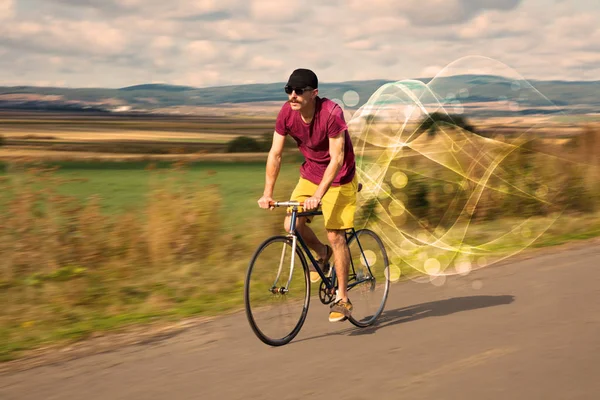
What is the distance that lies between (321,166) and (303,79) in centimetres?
81

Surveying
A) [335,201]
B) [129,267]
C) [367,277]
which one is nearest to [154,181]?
[129,267]

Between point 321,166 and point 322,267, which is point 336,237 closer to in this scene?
point 322,267

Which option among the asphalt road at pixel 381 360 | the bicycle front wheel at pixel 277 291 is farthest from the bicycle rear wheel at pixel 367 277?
the bicycle front wheel at pixel 277 291

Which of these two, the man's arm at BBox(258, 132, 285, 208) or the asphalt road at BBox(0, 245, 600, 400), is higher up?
the man's arm at BBox(258, 132, 285, 208)

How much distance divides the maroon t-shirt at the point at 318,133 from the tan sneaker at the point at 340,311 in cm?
100

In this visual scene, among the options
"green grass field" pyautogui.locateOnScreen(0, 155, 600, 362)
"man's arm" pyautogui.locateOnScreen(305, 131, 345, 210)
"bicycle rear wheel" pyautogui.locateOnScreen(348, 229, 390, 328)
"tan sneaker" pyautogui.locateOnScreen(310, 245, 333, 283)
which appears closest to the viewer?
"man's arm" pyautogui.locateOnScreen(305, 131, 345, 210)

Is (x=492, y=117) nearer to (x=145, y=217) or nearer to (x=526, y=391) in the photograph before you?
(x=145, y=217)

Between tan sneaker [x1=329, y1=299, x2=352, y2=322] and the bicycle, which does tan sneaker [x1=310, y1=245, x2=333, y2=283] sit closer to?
the bicycle

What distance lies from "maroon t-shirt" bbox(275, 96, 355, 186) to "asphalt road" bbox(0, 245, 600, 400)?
1318 mm

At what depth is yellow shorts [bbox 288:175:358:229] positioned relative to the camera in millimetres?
6551

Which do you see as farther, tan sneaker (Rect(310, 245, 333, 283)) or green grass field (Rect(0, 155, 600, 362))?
green grass field (Rect(0, 155, 600, 362))

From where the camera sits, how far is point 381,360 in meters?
5.73

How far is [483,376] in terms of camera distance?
17.2 feet

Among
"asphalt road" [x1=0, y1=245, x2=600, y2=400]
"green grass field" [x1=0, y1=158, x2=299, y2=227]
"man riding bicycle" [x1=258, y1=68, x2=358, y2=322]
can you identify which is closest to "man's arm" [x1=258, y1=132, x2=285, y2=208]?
"man riding bicycle" [x1=258, y1=68, x2=358, y2=322]
